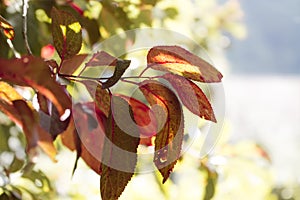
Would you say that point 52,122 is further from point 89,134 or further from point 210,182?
point 210,182

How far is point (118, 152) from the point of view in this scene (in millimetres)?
231

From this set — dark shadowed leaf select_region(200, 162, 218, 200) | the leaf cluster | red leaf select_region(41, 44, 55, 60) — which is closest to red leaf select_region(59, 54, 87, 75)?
the leaf cluster

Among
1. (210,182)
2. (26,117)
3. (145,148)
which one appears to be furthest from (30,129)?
(210,182)

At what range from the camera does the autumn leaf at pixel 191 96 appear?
22 cm

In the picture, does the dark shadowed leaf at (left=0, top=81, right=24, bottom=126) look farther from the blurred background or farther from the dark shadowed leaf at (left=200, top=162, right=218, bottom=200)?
the dark shadowed leaf at (left=200, top=162, right=218, bottom=200)

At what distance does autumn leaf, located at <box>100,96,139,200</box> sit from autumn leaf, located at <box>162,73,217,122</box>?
0.02 m

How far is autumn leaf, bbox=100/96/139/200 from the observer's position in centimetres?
23

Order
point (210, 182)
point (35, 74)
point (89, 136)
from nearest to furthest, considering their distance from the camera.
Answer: point (35, 74) → point (89, 136) → point (210, 182)

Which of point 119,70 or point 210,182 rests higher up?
point 119,70

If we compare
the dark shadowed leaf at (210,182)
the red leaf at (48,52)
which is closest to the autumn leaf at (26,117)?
the red leaf at (48,52)

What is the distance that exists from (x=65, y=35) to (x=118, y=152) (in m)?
0.06

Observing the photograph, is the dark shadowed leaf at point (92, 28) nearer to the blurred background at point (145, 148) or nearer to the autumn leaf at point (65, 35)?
the blurred background at point (145, 148)

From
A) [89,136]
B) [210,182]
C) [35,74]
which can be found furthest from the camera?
[210,182]

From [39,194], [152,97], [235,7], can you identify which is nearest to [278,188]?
[235,7]
